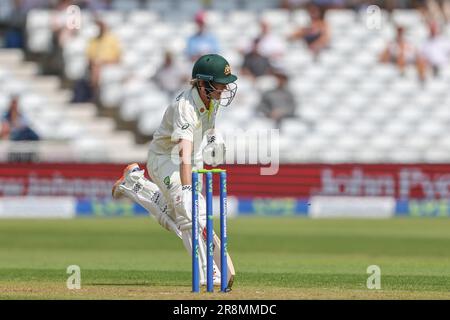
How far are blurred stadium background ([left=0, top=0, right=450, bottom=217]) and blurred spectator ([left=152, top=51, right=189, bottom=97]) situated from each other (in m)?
0.02

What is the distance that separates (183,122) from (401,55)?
12602 millimetres

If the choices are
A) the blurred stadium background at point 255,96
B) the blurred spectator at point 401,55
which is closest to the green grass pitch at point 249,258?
the blurred stadium background at point 255,96

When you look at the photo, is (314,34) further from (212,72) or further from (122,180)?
(212,72)

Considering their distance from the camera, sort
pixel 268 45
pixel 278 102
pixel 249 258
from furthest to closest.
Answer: pixel 268 45
pixel 278 102
pixel 249 258

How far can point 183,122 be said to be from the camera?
7621mm

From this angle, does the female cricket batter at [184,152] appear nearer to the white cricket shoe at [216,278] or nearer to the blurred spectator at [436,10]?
the white cricket shoe at [216,278]

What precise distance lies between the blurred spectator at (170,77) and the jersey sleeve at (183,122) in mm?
10666

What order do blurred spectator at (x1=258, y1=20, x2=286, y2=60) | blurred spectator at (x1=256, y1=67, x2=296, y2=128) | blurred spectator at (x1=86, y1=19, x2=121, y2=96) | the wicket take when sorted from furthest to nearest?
blurred spectator at (x1=258, y1=20, x2=286, y2=60) → blurred spectator at (x1=86, y1=19, x2=121, y2=96) → blurred spectator at (x1=256, y1=67, x2=296, y2=128) → the wicket

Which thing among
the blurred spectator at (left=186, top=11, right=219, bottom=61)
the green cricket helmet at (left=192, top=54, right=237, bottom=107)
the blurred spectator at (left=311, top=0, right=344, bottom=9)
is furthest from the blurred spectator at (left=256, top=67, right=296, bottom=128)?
the green cricket helmet at (left=192, top=54, right=237, bottom=107)

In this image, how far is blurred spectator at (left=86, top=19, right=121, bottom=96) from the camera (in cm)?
1858

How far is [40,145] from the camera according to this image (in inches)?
659

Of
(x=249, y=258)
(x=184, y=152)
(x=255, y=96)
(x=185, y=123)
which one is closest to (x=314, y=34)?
(x=255, y=96)

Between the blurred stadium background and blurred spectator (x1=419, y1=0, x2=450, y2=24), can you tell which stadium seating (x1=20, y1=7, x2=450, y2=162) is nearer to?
the blurred stadium background
